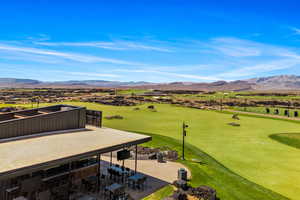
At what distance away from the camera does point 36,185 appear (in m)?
13.1

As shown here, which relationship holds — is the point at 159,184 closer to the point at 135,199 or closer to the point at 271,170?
the point at 135,199

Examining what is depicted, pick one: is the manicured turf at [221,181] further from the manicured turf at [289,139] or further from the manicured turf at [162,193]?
the manicured turf at [289,139]

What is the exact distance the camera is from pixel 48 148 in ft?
40.6

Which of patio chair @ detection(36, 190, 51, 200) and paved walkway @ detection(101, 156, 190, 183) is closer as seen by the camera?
patio chair @ detection(36, 190, 51, 200)

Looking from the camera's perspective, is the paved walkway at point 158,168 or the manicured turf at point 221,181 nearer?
the manicured turf at point 221,181

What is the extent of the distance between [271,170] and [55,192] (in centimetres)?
1859

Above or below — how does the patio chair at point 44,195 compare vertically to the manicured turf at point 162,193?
above

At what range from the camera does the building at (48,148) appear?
10.7 metres

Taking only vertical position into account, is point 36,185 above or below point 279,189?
above

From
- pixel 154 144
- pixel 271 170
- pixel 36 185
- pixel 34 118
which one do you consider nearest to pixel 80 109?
pixel 34 118

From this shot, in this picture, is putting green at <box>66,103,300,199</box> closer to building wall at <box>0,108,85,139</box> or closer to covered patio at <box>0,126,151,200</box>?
covered patio at <box>0,126,151,200</box>

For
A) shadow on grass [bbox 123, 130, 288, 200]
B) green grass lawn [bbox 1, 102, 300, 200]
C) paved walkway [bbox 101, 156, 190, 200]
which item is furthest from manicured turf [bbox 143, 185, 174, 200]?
green grass lawn [bbox 1, 102, 300, 200]

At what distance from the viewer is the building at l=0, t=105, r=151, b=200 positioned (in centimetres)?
1069

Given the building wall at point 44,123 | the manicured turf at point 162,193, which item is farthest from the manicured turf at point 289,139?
the building wall at point 44,123
